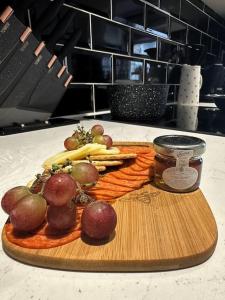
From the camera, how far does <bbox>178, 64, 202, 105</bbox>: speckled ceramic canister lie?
1.44 metres

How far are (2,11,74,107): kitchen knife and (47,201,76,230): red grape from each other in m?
0.64

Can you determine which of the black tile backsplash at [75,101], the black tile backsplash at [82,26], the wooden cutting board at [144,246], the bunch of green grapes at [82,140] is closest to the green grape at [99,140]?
the bunch of green grapes at [82,140]

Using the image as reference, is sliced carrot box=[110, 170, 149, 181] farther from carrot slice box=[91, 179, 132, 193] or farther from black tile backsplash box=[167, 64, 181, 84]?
black tile backsplash box=[167, 64, 181, 84]

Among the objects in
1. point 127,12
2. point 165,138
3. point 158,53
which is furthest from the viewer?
point 158,53

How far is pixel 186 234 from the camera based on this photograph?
0.30 meters

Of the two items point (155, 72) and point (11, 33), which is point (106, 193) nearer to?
point (11, 33)

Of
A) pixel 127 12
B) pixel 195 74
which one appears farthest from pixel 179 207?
pixel 127 12

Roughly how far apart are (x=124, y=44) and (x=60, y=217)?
1.36 meters

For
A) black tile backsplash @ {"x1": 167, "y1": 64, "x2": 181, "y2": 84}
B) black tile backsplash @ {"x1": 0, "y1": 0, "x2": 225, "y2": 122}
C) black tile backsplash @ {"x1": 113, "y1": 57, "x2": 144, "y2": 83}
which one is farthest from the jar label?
black tile backsplash @ {"x1": 167, "y1": 64, "x2": 181, "y2": 84}

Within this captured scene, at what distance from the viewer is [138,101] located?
3.44 feet

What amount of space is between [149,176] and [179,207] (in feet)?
0.38

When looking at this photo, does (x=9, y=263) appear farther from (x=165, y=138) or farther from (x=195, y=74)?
(x=195, y=74)

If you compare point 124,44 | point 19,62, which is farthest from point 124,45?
point 19,62

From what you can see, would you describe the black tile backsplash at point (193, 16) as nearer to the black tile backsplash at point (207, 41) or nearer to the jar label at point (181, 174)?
the black tile backsplash at point (207, 41)
